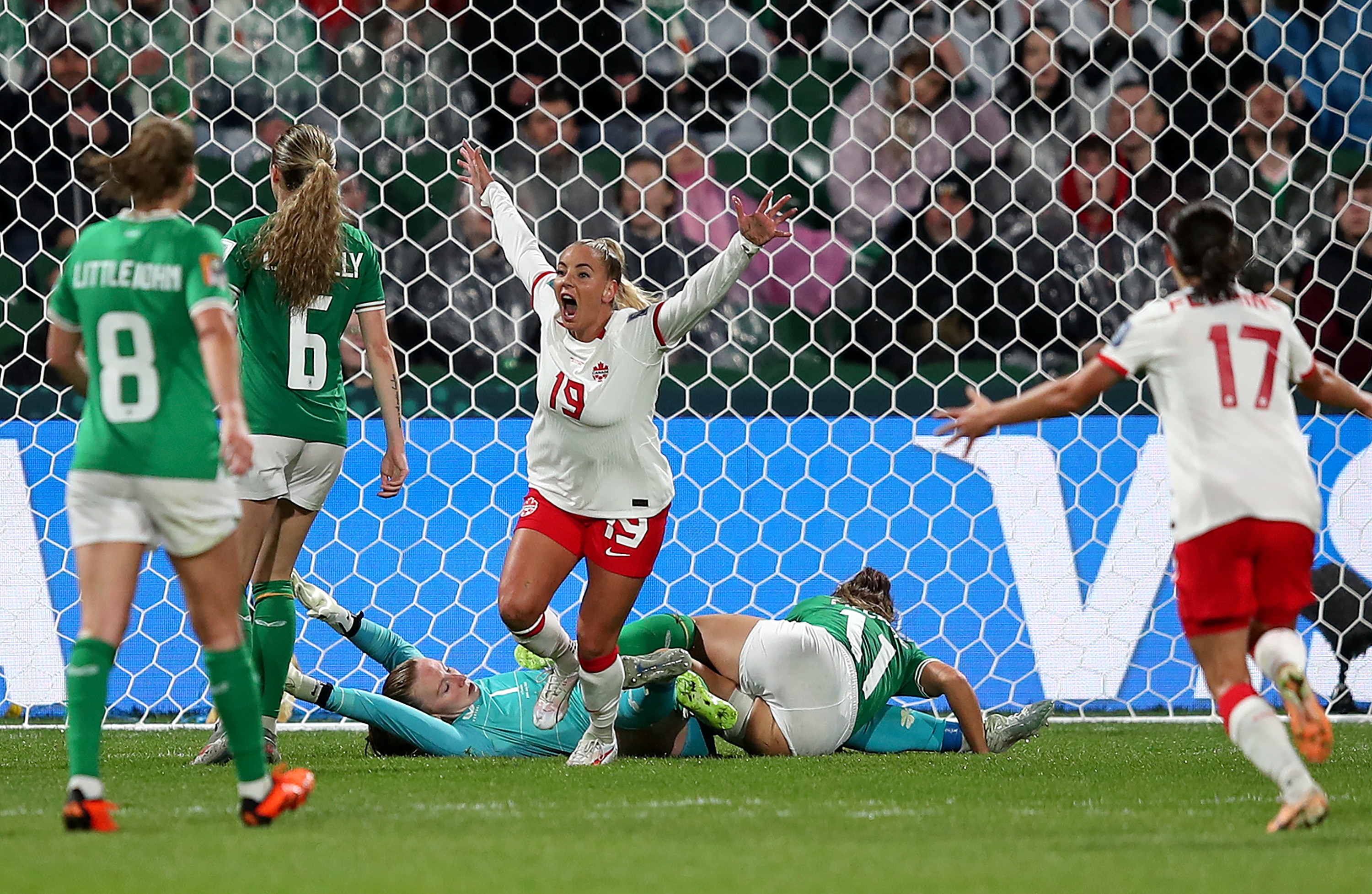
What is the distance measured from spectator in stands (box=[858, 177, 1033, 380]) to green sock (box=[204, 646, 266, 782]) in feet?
14.4

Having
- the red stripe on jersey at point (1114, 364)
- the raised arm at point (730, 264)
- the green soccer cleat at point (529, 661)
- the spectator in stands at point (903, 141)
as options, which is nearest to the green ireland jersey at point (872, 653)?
the green soccer cleat at point (529, 661)

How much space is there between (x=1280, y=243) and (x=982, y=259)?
138 centimetres

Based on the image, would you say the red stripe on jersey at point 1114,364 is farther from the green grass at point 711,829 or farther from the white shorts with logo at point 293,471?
the white shorts with logo at point 293,471

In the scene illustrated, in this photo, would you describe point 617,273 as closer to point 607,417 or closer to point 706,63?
point 607,417

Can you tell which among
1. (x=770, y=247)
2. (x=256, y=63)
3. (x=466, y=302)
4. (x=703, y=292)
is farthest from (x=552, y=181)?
(x=703, y=292)

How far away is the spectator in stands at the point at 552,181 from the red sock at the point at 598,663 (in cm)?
305

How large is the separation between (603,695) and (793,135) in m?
3.61

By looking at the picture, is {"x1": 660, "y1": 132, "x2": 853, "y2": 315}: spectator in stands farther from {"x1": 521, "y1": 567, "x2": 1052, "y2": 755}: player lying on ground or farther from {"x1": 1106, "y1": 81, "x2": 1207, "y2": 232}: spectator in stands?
{"x1": 521, "y1": 567, "x2": 1052, "y2": 755}: player lying on ground

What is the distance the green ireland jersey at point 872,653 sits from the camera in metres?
5.42

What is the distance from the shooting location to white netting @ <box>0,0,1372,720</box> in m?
6.43

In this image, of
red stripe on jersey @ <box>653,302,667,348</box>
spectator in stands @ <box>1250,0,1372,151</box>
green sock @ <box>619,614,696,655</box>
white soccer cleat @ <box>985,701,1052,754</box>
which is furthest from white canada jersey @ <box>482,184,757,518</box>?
spectator in stands @ <box>1250,0,1372,151</box>

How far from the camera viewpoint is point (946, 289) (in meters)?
7.52

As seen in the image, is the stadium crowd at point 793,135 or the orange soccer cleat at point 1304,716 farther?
the stadium crowd at point 793,135

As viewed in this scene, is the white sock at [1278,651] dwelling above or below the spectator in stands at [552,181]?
below
